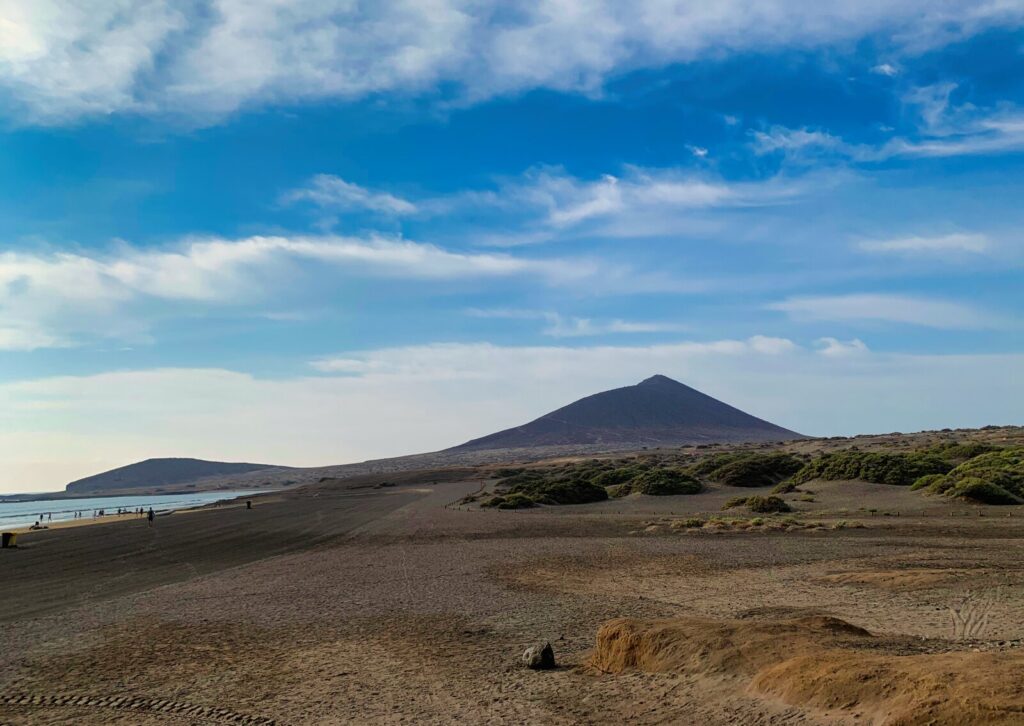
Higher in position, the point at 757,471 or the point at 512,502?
the point at 757,471

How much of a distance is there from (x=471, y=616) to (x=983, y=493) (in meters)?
22.5

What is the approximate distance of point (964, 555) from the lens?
52.3ft

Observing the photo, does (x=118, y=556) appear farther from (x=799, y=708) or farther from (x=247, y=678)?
(x=799, y=708)

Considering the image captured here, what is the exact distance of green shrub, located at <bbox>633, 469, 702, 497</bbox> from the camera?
41.8 metres

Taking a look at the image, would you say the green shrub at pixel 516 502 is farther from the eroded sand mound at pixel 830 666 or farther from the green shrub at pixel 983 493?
the eroded sand mound at pixel 830 666

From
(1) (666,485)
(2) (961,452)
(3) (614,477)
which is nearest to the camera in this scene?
(1) (666,485)

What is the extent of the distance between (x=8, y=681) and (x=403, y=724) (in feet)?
18.4

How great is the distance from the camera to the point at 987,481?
27.8 metres

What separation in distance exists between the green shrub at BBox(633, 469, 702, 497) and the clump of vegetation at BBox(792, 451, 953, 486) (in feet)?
18.3

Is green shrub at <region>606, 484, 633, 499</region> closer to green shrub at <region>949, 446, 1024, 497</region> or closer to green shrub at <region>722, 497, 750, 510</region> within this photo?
green shrub at <region>722, 497, 750, 510</region>

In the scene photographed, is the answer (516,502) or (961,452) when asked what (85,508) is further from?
(961,452)

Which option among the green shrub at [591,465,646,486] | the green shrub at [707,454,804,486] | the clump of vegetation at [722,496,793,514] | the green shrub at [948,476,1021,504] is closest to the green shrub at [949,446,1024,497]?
the green shrub at [948,476,1021,504]

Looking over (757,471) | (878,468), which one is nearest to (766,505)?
(878,468)

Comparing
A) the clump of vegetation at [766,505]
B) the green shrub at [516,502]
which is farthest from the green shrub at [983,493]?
the green shrub at [516,502]
